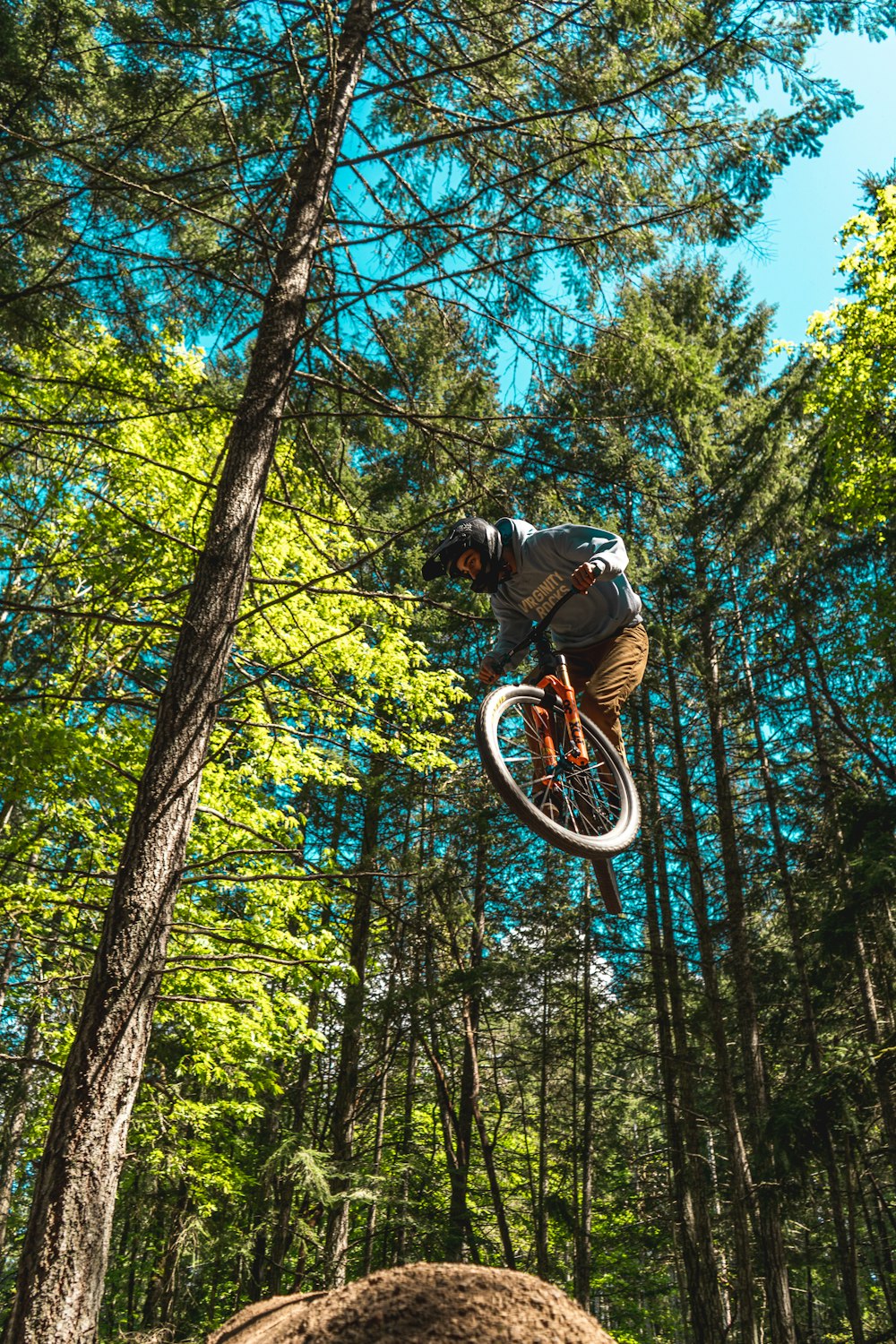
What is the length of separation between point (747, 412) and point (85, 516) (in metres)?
10.2

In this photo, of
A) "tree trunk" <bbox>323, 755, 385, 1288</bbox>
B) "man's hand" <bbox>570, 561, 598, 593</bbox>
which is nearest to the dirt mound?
"man's hand" <bbox>570, 561, 598, 593</bbox>

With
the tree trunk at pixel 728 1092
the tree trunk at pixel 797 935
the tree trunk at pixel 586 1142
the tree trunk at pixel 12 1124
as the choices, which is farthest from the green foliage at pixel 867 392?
the tree trunk at pixel 12 1124

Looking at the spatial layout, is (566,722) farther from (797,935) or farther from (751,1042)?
(797,935)

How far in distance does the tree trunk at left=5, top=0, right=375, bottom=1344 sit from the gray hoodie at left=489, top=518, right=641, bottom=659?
1.41 m

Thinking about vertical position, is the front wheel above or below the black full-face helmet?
below

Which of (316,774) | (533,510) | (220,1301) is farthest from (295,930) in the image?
(220,1301)

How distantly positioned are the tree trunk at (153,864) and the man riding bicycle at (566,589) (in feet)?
3.51

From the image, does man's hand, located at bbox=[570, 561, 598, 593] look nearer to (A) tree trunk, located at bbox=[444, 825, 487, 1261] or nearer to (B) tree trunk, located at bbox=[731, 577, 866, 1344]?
(A) tree trunk, located at bbox=[444, 825, 487, 1261]

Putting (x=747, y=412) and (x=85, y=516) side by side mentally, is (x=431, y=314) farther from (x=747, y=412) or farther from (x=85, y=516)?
(x=747, y=412)

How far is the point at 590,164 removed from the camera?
565cm

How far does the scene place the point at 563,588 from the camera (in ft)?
15.0

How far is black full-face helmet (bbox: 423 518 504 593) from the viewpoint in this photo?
14.0 feet

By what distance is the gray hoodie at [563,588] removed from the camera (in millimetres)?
4398

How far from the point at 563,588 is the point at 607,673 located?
2.07 feet
